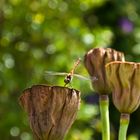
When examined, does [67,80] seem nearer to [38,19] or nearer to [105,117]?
[105,117]

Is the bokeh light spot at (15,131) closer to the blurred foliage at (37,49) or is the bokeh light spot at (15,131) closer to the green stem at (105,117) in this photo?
the blurred foliage at (37,49)

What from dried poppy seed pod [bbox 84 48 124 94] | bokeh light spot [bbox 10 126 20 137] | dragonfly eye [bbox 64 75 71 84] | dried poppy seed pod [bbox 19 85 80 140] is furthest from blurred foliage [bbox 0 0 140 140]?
dried poppy seed pod [bbox 19 85 80 140]

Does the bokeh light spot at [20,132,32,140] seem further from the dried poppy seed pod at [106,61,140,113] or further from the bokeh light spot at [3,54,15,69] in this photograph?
the dried poppy seed pod at [106,61,140,113]

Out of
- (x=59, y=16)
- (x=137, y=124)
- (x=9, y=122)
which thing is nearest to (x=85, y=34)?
(x=59, y=16)

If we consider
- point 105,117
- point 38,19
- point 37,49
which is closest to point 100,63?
point 105,117

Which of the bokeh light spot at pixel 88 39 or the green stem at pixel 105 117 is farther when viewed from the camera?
the bokeh light spot at pixel 88 39

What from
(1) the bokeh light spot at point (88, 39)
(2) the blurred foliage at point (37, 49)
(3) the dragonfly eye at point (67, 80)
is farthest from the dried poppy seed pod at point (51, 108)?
(1) the bokeh light spot at point (88, 39)
